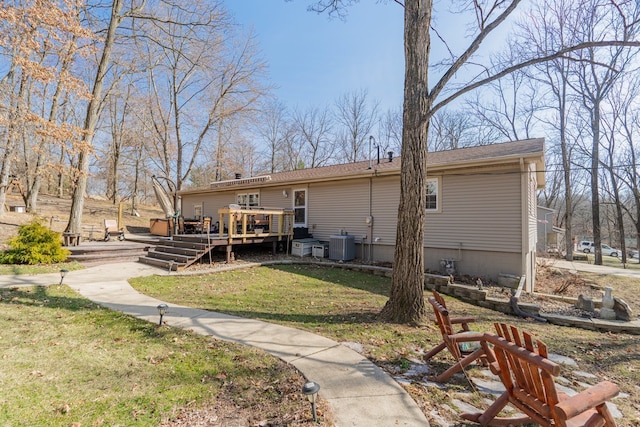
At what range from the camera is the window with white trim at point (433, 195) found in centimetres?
912

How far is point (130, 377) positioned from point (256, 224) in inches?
361

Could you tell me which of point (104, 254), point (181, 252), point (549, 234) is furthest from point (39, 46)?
point (549, 234)

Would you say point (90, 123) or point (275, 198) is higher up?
point (90, 123)

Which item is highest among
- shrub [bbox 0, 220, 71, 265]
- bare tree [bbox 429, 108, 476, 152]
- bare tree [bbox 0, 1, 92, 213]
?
bare tree [bbox 429, 108, 476, 152]

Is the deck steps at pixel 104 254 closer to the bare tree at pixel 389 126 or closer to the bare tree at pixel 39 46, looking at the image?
the bare tree at pixel 39 46

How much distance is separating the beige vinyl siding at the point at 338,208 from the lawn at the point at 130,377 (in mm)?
7546

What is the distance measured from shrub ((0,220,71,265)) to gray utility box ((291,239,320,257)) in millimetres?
6760

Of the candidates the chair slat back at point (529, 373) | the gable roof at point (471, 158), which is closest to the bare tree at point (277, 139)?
the gable roof at point (471, 158)

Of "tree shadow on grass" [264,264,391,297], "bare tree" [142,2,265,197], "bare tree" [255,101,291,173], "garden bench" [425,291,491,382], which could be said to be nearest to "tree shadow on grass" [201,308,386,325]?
"garden bench" [425,291,491,382]

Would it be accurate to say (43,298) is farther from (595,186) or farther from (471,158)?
(595,186)

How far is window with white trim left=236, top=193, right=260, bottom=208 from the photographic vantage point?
14203 millimetres

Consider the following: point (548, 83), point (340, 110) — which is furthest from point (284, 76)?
point (548, 83)

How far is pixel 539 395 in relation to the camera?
2.04 metres

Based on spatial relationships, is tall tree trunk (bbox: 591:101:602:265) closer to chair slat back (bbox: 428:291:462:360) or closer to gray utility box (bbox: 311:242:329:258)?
gray utility box (bbox: 311:242:329:258)
